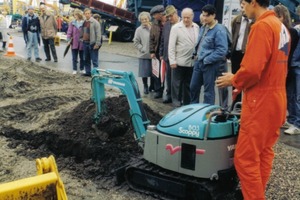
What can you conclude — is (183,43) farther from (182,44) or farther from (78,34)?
(78,34)

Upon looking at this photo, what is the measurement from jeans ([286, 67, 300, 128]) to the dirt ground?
2.84 feet

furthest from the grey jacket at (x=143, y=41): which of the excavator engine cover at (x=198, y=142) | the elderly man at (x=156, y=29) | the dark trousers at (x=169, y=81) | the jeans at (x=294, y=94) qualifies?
the excavator engine cover at (x=198, y=142)

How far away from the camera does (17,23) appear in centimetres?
4069

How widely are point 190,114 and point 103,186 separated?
Answer: 4.41 ft

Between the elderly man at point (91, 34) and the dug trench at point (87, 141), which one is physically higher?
the elderly man at point (91, 34)

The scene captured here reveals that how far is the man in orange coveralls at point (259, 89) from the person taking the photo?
10.9 ft

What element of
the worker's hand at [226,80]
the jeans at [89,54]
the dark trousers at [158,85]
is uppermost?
the worker's hand at [226,80]

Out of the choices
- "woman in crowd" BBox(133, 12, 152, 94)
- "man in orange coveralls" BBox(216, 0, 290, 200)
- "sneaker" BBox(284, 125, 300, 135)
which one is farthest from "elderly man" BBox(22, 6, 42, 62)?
"man in orange coveralls" BBox(216, 0, 290, 200)

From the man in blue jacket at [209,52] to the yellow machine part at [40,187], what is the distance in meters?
3.99

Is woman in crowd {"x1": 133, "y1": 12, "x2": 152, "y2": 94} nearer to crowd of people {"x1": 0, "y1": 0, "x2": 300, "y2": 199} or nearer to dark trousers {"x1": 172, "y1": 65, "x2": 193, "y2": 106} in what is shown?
crowd of people {"x1": 0, "y1": 0, "x2": 300, "y2": 199}

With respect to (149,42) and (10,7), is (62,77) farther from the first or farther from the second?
(10,7)

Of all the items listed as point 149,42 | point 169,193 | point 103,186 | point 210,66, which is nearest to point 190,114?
point 169,193

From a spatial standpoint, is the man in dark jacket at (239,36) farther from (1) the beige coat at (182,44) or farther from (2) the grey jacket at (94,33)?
(2) the grey jacket at (94,33)

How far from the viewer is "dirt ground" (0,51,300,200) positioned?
4.56 metres
